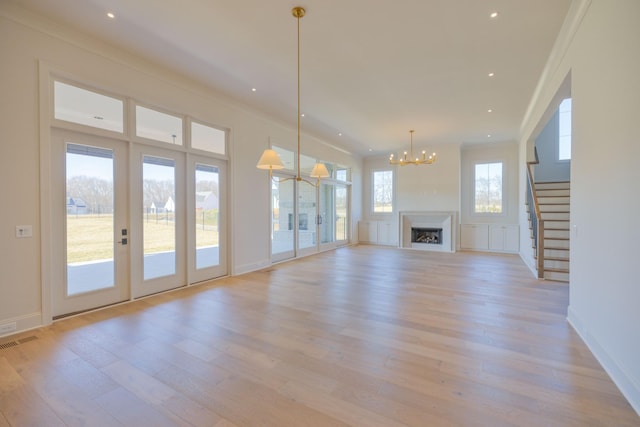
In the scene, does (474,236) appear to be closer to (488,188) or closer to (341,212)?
(488,188)

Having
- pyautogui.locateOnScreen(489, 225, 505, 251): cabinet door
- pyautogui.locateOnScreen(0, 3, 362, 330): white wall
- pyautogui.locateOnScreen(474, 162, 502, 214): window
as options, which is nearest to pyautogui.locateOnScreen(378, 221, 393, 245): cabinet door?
pyautogui.locateOnScreen(474, 162, 502, 214): window

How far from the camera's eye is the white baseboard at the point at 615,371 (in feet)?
6.51

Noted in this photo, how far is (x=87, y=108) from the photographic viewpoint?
3717 millimetres

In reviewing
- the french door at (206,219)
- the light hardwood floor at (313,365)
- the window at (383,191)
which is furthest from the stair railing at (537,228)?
the french door at (206,219)

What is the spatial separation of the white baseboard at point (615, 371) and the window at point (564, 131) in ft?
21.9

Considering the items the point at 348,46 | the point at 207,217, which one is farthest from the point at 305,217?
the point at 348,46

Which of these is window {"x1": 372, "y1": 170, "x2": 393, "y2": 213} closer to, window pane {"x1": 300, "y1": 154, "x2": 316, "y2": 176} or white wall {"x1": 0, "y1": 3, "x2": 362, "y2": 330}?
window pane {"x1": 300, "y1": 154, "x2": 316, "y2": 176}

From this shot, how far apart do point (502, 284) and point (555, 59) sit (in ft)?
11.7

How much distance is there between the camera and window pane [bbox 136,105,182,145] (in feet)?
14.0

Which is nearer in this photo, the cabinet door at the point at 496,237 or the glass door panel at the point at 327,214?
the cabinet door at the point at 496,237

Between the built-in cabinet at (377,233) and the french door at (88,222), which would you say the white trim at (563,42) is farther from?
the built-in cabinet at (377,233)

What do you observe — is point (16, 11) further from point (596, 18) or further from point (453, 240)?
point (453, 240)

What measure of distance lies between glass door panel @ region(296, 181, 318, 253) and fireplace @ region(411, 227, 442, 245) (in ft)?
12.2

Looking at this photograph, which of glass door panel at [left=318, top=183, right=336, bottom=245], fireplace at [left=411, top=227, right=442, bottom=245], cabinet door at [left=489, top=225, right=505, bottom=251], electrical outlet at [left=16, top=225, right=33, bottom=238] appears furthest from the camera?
fireplace at [left=411, top=227, right=442, bottom=245]
